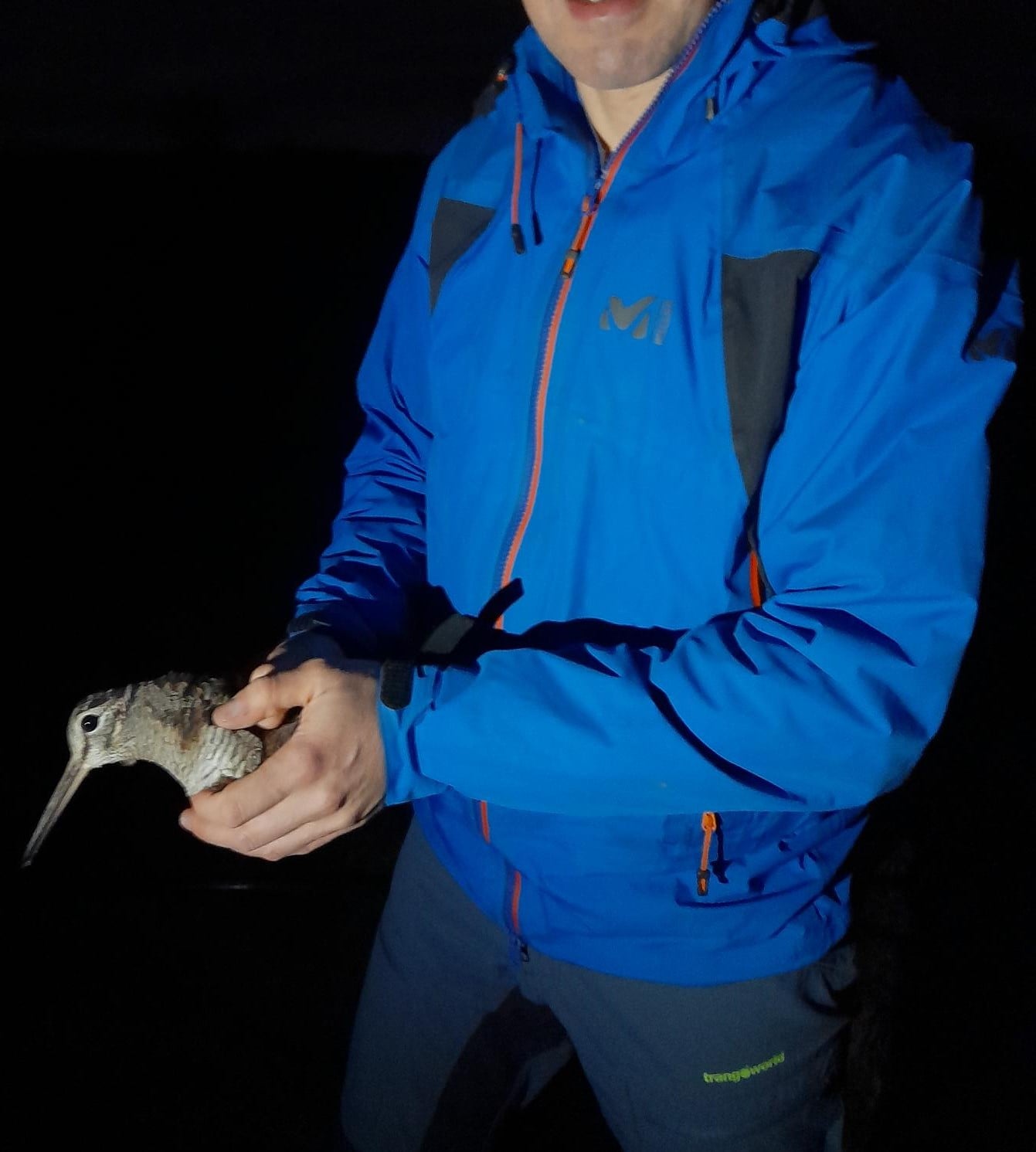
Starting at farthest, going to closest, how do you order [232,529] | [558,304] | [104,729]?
[232,529], [104,729], [558,304]

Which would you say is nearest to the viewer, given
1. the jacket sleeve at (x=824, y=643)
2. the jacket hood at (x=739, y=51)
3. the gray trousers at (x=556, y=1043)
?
the jacket sleeve at (x=824, y=643)

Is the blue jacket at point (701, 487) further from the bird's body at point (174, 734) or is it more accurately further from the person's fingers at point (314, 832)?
the bird's body at point (174, 734)

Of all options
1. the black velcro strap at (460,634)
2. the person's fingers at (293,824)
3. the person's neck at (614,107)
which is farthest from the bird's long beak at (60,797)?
the person's neck at (614,107)

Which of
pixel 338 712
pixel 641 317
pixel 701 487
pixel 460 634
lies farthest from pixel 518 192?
pixel 338 712

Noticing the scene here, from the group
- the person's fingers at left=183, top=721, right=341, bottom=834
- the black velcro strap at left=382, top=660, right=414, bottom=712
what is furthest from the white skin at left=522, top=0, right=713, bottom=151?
the person's fingers at left=183, top=721, right=341, bottom=834

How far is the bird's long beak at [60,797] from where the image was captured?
4.94ft

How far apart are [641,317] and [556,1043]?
1.33 metres

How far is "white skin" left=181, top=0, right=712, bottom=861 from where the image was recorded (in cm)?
107

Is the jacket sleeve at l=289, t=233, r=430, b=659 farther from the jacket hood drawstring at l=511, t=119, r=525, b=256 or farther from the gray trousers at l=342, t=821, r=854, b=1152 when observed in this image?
the gray trousers at l=342, t=821, r=854, b=1152

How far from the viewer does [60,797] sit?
161 cm

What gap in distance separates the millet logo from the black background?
68.9 inches

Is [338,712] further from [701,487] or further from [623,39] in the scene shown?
[623,39]

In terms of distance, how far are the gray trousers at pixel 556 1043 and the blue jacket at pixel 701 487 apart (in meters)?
0.08

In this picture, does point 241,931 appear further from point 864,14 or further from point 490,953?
point 864,14
